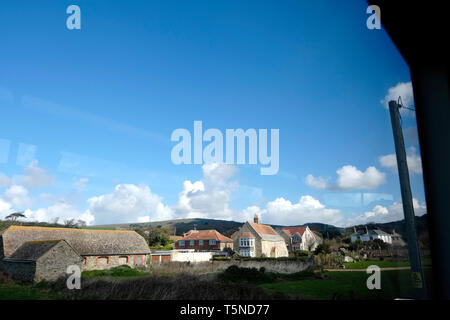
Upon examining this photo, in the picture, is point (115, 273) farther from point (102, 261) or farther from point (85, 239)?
point (85, 239)

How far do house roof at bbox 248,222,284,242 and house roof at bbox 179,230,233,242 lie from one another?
20 cm

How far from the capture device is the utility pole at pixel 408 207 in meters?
2.69

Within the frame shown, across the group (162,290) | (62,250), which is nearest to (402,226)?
(162,290)

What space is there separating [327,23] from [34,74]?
7.51 feet

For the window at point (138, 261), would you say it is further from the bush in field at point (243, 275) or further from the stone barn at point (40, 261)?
the bush in field at point (243, 275)

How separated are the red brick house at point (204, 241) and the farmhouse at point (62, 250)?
0.27 m

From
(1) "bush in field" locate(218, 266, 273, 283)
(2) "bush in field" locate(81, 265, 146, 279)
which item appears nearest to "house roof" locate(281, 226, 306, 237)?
(1) "bush in field" locate(218, 266, 273, 283)

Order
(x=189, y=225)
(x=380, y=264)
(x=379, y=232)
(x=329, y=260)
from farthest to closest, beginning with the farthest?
(x=379, y=232) → (x=380, y=264) → (x=329, y=260) → (x=189, y=225)

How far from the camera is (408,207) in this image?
284 cm

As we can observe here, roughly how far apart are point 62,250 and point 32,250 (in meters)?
0.14

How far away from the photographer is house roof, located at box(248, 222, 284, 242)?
2100 mm

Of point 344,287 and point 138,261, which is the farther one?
point 344,287

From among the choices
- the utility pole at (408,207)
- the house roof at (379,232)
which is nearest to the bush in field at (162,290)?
the house roof at (379,232)

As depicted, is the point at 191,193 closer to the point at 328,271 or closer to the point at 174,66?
the point at 174,66
